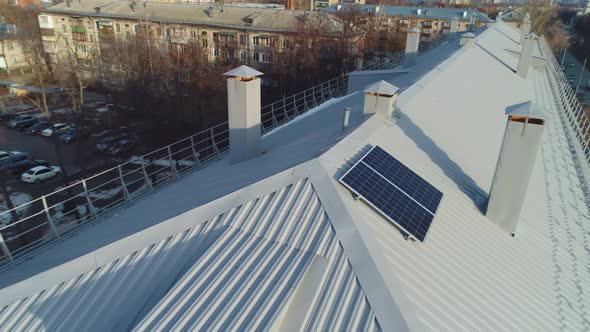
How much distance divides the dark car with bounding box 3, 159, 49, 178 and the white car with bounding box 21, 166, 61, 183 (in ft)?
5.28

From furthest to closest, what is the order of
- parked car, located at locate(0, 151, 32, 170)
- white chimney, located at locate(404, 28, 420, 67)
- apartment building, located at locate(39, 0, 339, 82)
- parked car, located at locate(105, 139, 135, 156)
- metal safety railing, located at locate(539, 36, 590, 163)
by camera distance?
apartment building, located at locate(39, 0, 339, 82), parked car, located at locate(105, 139, 135, 156), parked car, located at locate(0, 151, 32, 170), white chimney, located at locate(404, 28, 420, 67), metal safety railing, located at locate(539, 36, 590, 163)

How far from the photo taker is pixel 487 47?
A: 912 inches

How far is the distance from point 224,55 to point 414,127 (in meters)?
33.9

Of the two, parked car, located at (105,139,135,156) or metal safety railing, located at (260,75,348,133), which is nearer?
metal safety railing, located at (260,75,348,133)

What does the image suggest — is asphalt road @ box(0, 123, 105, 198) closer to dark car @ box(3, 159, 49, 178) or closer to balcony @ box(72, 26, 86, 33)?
dark car @ box(3, 159, 49, 178)

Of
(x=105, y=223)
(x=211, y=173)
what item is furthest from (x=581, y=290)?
(x=105, y=223)

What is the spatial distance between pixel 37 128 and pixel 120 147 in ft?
31.1

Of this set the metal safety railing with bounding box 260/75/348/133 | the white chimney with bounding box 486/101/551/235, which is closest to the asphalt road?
the metal safety railing with bounding box 260/75/348/133

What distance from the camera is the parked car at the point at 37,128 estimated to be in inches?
1326

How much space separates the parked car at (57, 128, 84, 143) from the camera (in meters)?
31.7

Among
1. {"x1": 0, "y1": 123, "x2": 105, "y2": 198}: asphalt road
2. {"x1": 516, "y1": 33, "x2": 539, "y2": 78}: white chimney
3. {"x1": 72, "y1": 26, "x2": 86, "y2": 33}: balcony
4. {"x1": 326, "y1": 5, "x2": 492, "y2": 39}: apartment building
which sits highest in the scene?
{"x1": 326, "y1": 5, "x2": 492, "y2": 39}: apartment building

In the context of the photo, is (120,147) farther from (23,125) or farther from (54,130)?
(23,125)

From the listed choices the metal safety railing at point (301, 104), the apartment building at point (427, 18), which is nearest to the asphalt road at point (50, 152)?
the metal safety railing at point (301, 104)

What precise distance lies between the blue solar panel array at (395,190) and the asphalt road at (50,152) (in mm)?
22708
